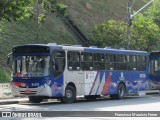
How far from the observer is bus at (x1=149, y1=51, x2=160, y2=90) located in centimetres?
3784

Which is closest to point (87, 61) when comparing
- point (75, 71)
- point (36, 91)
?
point (75, 71)

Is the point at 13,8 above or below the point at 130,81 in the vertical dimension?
above

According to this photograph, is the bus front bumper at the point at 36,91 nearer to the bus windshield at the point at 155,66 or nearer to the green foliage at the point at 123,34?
the bus windshield at the point at 155,66

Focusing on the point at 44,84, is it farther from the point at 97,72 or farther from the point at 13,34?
the point at 13,34

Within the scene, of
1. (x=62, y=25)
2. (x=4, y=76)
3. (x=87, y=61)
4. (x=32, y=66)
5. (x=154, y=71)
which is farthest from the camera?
(x=62, y=25)

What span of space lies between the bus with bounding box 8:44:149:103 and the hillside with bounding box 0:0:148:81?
916cm

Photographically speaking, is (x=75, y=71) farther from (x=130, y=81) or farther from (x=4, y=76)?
(x=4, y=76)

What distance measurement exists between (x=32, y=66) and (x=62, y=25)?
2648 centimetres

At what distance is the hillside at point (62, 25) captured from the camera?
4125cm

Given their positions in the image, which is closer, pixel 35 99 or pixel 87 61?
pixel 35 99

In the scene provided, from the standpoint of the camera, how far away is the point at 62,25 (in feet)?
168

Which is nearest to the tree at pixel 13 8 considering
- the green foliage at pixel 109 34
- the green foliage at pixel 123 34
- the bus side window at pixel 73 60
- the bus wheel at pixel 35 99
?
the bus side window at pixel 73 60

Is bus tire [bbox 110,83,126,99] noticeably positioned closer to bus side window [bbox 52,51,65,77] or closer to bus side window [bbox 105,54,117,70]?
bus side window [bbox 105,54,117,70]

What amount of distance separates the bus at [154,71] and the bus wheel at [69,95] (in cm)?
1307
